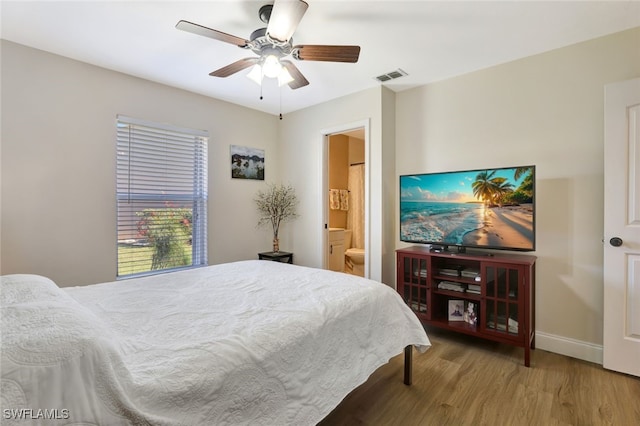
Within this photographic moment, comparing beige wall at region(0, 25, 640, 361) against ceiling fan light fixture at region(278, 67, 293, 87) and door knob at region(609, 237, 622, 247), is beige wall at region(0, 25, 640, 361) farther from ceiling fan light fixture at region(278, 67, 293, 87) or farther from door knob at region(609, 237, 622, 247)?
ceiling fan light fixture at region(278, 67, 293, 87)

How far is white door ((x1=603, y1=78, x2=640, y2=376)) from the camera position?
2.13 meters

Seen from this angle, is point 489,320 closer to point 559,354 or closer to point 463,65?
point 559,354

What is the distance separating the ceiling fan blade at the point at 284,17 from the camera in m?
1.59

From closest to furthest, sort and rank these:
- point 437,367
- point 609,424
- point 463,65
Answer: point 609,424, point 437,367, point 463,65

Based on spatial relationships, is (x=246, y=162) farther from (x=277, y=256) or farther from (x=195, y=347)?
(x=195, y=347)

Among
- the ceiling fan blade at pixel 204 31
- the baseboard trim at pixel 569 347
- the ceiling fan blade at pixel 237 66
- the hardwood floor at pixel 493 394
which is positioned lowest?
the hardwood floor at pixel 493 394

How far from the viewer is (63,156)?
2631 mm

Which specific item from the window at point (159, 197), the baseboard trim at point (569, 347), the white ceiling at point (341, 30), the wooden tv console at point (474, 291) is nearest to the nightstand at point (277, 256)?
the window at point (159, 197)

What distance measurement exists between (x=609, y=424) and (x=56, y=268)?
4.11 meters

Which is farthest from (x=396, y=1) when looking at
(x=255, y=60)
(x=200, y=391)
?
(x=200, y=391)

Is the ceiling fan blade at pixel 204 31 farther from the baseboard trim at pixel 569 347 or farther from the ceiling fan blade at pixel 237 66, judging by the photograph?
the baseboard trim at pixel 569 347

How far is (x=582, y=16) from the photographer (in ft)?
6.93

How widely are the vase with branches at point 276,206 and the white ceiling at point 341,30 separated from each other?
1648 mm

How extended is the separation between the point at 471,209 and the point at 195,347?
2506mm
